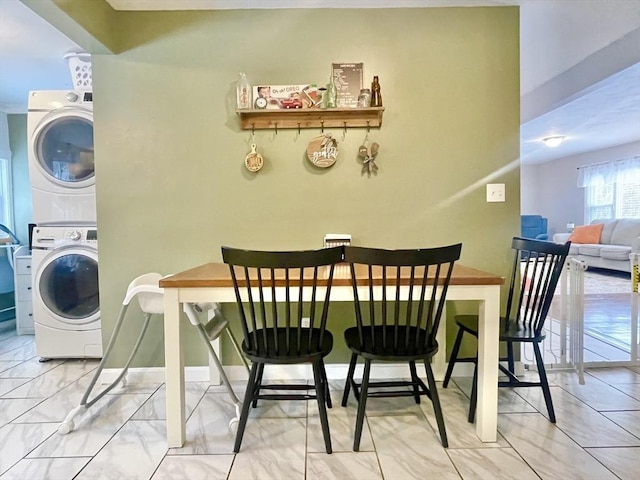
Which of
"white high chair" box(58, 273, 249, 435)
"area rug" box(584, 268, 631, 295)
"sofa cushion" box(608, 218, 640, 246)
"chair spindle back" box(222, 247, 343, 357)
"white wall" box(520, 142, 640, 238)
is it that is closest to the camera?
"chair spindle back" box(222, 247, 343, 357)

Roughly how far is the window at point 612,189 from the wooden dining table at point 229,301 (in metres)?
7.49

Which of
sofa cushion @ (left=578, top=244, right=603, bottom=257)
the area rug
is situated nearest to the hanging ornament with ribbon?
the area rug

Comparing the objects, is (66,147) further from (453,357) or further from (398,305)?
(453,357)

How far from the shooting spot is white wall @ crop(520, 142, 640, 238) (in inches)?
316

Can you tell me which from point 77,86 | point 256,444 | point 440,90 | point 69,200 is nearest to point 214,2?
point 77,86

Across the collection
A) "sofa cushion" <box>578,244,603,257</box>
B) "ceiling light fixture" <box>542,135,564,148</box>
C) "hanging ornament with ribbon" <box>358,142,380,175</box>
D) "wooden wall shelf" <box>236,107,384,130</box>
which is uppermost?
"ceiling light fixture" <box>542,135,564,148</box>

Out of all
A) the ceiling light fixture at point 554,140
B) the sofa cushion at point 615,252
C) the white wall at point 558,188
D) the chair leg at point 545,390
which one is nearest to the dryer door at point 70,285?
the chair leg at point 545,390

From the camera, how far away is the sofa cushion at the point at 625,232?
6095 mm

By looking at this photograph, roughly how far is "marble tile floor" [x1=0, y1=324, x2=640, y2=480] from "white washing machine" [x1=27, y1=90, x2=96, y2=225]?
4.04 ft

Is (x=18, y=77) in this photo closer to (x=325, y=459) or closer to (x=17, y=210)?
(x=17, y=210)

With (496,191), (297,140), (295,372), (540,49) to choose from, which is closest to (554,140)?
(540,49)

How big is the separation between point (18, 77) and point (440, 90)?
145 inches

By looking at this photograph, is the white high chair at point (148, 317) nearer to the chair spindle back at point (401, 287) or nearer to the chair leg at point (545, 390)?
the chair spindle back at point (401, 287)

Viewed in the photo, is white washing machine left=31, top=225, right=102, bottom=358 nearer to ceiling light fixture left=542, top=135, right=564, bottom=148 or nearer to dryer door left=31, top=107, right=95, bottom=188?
dryer door left=31, top=107, right=95, bottom=188
